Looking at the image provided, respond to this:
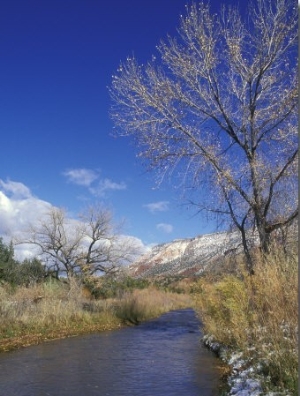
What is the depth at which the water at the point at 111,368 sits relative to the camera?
10.4 metres

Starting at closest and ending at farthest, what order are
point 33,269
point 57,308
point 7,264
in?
point 57,308, point 7,264, point 33,269

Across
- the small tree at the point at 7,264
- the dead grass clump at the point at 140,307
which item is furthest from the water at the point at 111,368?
the small tree at the point at 7,264

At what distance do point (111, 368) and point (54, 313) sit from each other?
32.4 feet

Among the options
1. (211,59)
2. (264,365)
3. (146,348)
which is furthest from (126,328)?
(264,365)

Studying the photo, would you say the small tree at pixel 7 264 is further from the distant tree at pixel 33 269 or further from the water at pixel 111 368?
the water at pixel 111 368

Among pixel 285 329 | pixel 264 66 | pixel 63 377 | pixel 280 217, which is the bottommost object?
pixel 63 377

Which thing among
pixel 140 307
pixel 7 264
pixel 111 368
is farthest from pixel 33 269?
pixel 111 368

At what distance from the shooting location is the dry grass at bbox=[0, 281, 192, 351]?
19597 mm

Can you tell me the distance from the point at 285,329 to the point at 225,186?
9073 millimetres

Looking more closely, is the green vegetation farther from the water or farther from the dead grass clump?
the water

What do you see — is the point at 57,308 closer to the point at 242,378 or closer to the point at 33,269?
the point at 242,378

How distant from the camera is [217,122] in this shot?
1723 centimetres

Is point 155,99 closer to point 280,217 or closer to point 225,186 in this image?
point 225,186

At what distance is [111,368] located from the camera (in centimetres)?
1312
